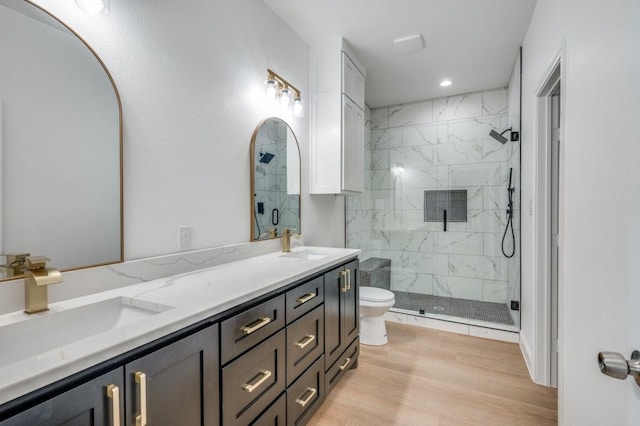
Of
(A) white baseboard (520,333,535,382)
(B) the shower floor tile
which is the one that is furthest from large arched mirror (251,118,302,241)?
(A) white baseboard (520,333,535,382)

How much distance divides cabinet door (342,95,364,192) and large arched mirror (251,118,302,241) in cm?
44

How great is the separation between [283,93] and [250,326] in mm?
1719

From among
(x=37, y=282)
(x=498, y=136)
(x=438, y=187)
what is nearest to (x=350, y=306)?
(x=37, y=282)

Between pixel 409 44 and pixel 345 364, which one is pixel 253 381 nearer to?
pixel 345 364

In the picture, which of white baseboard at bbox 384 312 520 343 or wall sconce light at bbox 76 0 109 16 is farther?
white baseboard at bbox 384 312 520 343

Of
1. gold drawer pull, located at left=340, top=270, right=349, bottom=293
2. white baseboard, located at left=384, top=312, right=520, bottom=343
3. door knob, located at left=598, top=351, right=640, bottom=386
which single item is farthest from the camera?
white baseboard, located at left=384, top=312, right=520, bottom=343

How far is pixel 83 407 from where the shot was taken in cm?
73

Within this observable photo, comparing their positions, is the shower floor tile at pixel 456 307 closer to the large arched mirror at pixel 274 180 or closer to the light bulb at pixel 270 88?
the large arched mirror at pixel 274 180

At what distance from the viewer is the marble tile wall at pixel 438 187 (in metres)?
3.75

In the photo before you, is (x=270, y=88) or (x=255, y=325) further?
(x=270, y=88)

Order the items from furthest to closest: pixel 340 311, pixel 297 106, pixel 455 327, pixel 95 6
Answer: pixel 455 327 < pixel 297 106 < pixel 340 311 < pixel 95 6

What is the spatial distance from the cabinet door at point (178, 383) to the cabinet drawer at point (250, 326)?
5 cm

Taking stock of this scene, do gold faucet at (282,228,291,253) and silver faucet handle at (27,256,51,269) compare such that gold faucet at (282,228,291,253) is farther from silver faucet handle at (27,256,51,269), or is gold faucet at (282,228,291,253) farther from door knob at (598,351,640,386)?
door knob at (598,351,640,386)

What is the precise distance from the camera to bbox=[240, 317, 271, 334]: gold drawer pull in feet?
3.98
